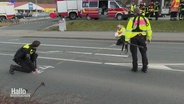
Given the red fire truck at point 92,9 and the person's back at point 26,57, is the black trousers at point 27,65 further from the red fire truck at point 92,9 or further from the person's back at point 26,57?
the red fire truck at point 92,9

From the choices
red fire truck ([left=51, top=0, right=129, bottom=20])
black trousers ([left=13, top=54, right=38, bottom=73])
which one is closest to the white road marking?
black trousers ([left=13, top=54, right=38, bottom=73])

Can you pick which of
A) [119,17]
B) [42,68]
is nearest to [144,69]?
[42,68]

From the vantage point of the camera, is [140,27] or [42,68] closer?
[140,27]

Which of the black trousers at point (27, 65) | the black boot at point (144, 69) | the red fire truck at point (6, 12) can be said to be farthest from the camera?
the red fire truck at point (6, 12)

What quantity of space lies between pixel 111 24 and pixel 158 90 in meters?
19.5

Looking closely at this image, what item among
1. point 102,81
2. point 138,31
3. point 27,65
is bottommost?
point 102,81

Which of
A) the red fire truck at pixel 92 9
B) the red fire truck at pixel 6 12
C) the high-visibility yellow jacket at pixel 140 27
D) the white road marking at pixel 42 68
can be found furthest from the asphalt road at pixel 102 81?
the red fire truck at pixel 6 12

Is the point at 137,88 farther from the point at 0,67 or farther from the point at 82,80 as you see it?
the point at 0,67

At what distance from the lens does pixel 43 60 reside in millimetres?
12641

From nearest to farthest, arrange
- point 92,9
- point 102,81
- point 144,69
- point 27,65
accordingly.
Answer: point 102,81, point 144,69, point 27,65, point 92,9

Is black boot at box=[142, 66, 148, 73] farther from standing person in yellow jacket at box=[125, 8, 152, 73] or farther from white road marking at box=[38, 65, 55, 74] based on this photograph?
white road marking at box=[38, 65, 55, 74]

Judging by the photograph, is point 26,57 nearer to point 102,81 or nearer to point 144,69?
point 102,81

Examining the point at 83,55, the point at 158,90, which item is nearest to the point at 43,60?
the point at 83,55

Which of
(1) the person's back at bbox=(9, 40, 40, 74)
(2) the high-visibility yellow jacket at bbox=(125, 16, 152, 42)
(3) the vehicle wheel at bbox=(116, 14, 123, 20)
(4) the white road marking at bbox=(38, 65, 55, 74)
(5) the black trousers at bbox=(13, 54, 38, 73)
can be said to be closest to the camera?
(2) the high-visibility yellow jacket at bbox=(125, 16, 152, 42)
